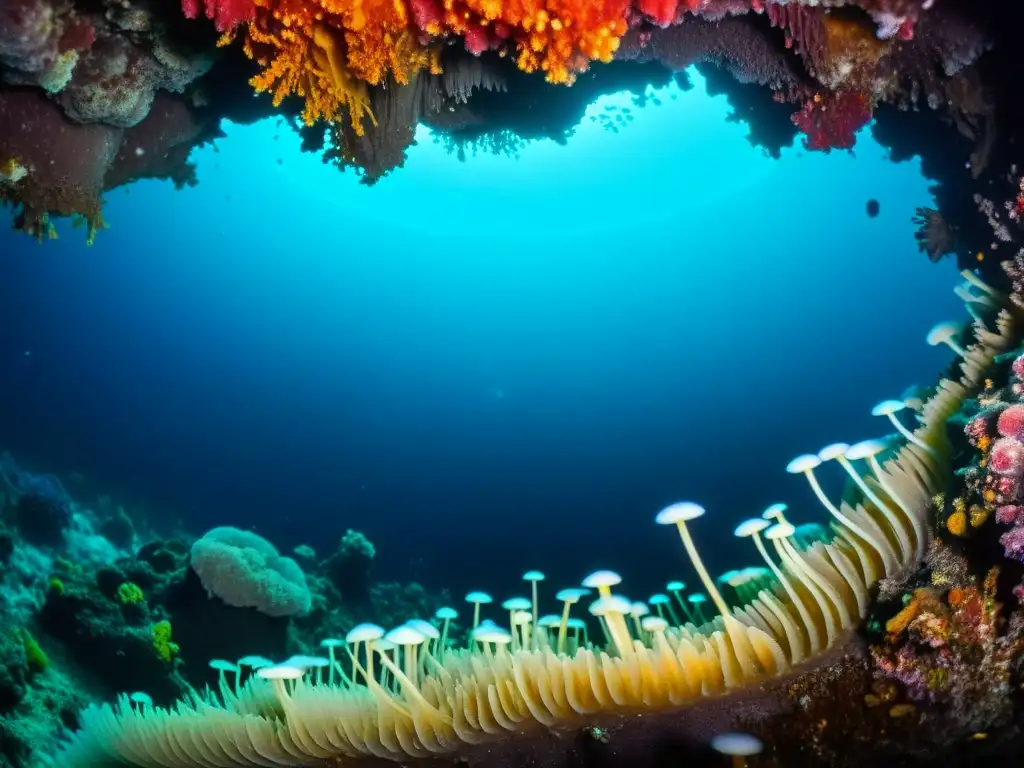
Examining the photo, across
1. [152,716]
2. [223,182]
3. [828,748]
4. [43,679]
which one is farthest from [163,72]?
[223,182]

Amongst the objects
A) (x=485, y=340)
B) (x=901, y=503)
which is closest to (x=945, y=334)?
(x=901, y=503)

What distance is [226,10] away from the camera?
3.25 metres

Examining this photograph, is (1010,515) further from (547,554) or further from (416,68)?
(547,554)

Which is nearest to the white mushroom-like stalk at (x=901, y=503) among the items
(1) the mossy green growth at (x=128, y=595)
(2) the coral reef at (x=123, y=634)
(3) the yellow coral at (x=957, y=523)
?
(3) the yellow coral at (x=957, y=523)

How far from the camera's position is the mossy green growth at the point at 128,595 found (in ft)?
29.1

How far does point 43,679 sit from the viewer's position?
7.30 metres

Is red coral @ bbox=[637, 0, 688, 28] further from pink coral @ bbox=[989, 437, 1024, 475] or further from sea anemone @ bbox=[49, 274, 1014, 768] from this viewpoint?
pink coral @ bbox=[989, 437, 1024, 475]

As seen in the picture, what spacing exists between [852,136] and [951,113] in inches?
40.5

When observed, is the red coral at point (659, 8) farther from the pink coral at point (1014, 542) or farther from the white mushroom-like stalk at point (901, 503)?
the pink coral at point (1014, 542)

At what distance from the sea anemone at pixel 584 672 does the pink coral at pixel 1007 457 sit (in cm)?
52

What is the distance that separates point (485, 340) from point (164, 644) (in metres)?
98.6

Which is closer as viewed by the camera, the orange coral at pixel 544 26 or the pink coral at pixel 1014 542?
the pink coral at pixel 1014 542

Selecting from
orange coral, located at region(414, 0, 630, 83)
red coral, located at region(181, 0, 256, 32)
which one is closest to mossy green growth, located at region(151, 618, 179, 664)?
red coral, located at region(181, 0, 256, 32)

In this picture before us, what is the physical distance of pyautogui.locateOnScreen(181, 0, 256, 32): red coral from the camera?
3.24 m
